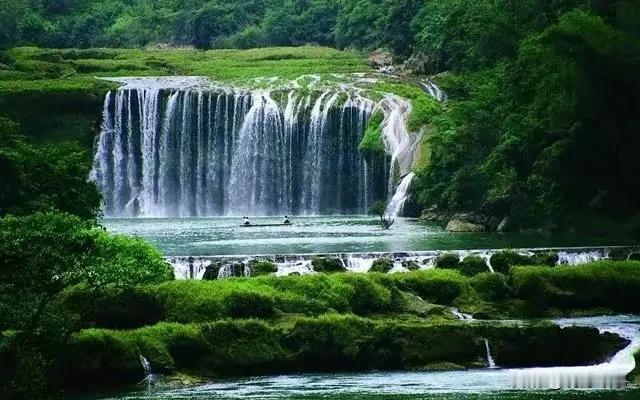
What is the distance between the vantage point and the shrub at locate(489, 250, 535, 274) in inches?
1563

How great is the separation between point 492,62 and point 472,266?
113 feet

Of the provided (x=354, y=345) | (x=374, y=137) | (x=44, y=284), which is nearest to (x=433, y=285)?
(x=354, y=345)

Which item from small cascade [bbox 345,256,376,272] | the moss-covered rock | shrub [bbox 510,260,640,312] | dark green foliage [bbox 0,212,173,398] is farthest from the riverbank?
small cascade [bbox 345,256,376,272]

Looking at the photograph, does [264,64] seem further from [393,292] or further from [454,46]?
[393,292]

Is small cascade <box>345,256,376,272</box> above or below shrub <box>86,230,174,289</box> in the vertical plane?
below

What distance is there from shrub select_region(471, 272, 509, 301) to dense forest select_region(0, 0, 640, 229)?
10.6ft

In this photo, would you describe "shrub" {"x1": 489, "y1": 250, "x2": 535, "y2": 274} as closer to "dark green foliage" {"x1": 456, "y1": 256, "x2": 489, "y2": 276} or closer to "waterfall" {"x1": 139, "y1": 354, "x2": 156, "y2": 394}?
"dark green foliage" {"x1": 456, "y1": 256, "x2": 489, "y2": 276}

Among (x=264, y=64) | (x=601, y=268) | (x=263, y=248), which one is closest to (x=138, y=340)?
(x=601, y=268)

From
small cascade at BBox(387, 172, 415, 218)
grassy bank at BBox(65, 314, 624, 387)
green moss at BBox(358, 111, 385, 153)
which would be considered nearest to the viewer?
grassy bank at BBox(65, 314, 624, 387)

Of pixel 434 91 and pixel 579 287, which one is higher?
pixel 434 91

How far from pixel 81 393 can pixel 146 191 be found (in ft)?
171

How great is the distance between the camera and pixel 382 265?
40.2 metres

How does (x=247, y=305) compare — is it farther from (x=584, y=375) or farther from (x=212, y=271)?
(x=212, y=271)

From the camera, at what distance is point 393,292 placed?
33.9m
